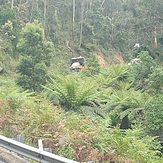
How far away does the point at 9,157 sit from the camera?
4621 millimetres

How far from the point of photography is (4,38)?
97.9 ft

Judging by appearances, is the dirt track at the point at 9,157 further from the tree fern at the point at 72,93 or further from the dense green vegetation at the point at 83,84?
the tree fern at the point at 72,93

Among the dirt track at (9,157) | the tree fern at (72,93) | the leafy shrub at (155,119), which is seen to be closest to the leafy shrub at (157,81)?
the leafy shrub at (155,119)

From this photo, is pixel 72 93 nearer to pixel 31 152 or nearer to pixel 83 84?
pixel 83 84

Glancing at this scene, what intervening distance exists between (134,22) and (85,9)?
28.9 meters

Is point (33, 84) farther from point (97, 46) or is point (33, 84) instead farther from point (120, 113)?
point (97, 46)

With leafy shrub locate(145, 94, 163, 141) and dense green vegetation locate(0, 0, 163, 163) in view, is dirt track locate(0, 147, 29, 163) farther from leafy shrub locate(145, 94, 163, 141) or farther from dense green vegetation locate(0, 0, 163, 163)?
leafy shrub locate(145, 94, 163, 141)

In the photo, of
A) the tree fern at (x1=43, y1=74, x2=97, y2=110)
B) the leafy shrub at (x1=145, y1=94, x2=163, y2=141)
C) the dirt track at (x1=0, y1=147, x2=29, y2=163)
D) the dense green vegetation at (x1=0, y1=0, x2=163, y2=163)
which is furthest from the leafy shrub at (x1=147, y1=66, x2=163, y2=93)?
the dirt track at (x1=0, y1=147, x2=29, y2=163)

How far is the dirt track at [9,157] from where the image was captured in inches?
176

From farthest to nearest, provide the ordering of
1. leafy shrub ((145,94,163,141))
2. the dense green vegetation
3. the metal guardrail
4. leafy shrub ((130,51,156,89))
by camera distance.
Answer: leafy shrub ((130,51,156,89)) < leafy shrub ((145,94,163,141)) < the dense green vegetation < the metal guardrail

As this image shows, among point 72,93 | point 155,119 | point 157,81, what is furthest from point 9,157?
point 157,81

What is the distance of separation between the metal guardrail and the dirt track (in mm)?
96

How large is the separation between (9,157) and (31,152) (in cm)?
56

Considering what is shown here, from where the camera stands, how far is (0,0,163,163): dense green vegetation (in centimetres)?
494
